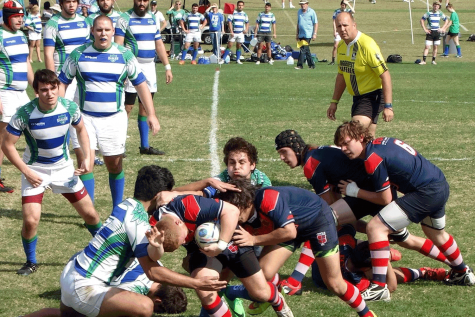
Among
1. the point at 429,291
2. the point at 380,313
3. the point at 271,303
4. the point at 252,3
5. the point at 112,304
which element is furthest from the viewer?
the point at 252,3

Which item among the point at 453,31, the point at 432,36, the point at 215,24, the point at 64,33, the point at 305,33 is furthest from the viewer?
the point at 215,24

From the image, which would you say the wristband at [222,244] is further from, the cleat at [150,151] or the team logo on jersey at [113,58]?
the cleat at [150,151]

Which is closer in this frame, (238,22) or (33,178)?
(33,178)

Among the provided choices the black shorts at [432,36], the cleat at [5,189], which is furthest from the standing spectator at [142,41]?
the black shorts at [432,36]

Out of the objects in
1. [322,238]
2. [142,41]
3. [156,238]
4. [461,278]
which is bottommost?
[461,278]

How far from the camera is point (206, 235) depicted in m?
4.59

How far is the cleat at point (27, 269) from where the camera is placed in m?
6.27

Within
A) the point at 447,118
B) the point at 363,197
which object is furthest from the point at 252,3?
the point at 363,197

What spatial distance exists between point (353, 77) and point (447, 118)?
5510mm

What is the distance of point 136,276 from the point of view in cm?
511

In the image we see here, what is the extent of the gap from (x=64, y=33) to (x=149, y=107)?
3039 mm

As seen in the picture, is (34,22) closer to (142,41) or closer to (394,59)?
(394,59)

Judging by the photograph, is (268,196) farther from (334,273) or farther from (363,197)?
(363,197)

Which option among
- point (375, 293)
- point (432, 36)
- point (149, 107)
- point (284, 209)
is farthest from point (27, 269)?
point (432, 36)
